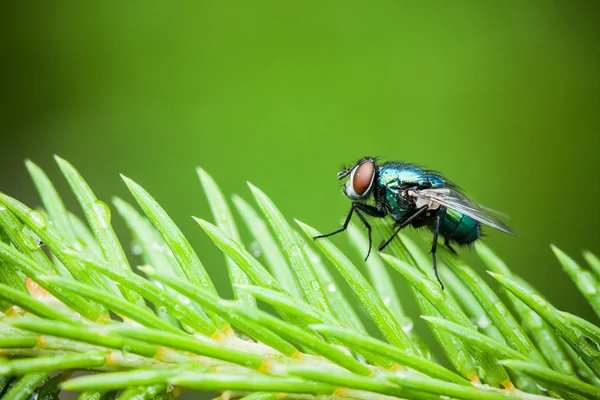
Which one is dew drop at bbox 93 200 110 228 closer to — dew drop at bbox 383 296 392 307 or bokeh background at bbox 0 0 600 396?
dew drop at bbox 383 296 392 307

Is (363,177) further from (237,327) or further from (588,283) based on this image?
(237,327)

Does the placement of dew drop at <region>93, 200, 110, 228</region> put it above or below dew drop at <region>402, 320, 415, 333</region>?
above

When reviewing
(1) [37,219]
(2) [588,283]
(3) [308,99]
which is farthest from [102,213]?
(3) [308,99]

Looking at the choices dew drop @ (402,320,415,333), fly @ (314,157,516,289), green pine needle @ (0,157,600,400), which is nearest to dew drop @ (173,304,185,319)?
green pine needle @ (0,157,600,400)

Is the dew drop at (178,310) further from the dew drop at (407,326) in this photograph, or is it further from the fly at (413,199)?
the fly at (413,199)

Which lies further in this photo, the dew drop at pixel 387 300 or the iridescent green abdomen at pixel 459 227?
the iridescent green abdomen at pixel 459 227

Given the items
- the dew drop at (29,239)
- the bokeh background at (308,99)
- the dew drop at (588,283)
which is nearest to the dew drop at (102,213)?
the dew drop at (29,239)
